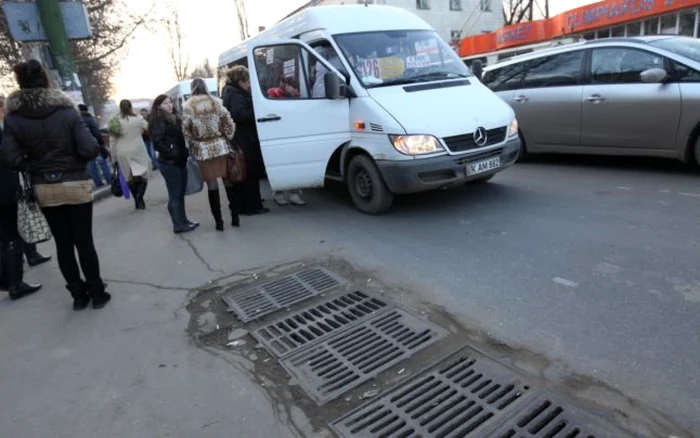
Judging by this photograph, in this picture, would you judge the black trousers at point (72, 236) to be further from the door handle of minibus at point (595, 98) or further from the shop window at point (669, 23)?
the shop window at point (669, 23)

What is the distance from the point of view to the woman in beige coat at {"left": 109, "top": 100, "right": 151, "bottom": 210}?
7.79m

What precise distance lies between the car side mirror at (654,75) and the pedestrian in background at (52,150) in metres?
6.25

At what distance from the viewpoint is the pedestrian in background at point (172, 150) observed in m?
5.75

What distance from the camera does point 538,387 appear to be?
102 inches

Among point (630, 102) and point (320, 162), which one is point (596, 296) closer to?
point (320, 162)

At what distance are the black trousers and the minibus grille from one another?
11.6 feet

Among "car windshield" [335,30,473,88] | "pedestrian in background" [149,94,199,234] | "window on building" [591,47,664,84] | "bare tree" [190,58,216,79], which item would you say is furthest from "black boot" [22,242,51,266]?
"bare tree" [190,58,216,79]

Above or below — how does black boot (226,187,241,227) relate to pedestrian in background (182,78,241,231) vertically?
below

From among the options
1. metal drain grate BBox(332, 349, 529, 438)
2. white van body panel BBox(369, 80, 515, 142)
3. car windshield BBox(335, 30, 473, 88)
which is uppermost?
car windshield BBox(335, 30, 473, 88)

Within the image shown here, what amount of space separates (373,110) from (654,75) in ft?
11.9

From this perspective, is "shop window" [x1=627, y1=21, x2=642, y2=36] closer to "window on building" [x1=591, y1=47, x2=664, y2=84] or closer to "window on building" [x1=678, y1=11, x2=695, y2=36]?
"window on building" [x1=678, y1=11, x2=695, y2=36]

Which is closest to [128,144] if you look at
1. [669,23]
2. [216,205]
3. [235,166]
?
[216,205]

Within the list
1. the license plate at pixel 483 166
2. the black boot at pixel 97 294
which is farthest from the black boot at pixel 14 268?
the license plate at pixel 483 166

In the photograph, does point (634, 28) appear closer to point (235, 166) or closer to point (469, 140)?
point (469, 140)
